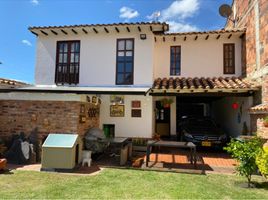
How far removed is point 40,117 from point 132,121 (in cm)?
540

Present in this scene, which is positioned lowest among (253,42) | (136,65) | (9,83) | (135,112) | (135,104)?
(135,112)

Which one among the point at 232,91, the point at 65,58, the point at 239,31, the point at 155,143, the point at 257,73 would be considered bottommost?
the point at 155,143

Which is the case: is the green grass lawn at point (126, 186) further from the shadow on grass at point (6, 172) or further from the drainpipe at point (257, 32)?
the drainpipe at point (257, 32)

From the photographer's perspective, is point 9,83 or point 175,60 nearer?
point 9,83

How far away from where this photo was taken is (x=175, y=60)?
16125 mm

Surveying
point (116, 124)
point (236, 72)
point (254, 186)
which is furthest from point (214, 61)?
point (254, 186)

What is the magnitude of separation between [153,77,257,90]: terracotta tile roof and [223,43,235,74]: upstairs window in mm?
737

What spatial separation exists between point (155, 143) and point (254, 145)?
4139mm

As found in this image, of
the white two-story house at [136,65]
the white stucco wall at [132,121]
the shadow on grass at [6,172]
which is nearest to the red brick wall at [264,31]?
the white two-story house at [136,65]

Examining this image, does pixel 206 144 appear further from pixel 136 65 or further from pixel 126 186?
pixel 126 186

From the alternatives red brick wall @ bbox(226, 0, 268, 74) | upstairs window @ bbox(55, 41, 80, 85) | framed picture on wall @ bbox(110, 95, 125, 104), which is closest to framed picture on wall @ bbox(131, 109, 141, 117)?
framed picture on wall @ bbox(110, 95, 125, 104)

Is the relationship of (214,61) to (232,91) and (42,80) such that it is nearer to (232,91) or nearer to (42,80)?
(232,91)

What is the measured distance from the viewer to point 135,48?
14.6 metres

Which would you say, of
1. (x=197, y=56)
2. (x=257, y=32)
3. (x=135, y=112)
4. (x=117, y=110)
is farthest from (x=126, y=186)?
(x=197, y=56)
